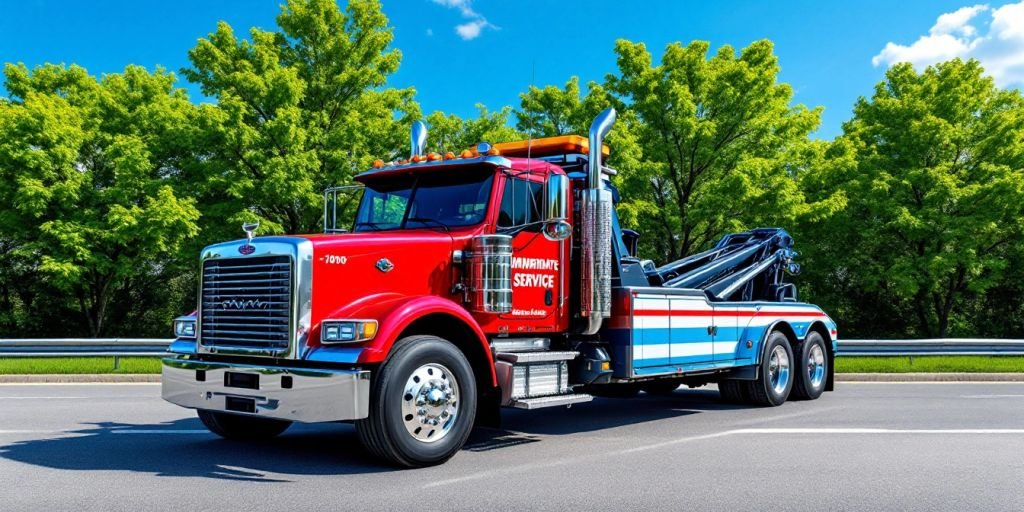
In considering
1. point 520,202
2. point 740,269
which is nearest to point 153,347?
point 520,202

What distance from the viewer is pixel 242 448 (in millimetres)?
7125

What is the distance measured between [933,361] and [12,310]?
1172 inches

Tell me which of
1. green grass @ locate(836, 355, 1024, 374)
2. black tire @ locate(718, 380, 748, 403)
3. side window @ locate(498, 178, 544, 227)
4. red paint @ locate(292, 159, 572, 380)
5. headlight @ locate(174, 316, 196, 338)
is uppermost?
side window @ locate(498, 178, 544, 227)

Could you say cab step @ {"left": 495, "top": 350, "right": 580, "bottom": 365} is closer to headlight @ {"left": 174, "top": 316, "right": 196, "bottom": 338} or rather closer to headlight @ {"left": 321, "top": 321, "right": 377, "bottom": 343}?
headlight @ {"left": 321, "top": 321, "right": 377, "bottom": 343}

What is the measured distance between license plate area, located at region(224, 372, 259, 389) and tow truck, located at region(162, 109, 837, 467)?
16mm

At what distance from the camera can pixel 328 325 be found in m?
6.04

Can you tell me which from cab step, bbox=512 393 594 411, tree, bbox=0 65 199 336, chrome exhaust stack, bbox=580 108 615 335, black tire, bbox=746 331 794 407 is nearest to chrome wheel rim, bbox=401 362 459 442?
cab step, bbox=512 393 594 411

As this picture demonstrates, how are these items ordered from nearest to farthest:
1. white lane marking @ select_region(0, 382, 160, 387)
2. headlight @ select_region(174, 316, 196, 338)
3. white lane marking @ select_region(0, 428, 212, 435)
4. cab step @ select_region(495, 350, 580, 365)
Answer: cab step @ select_region(495, 350, 580, 365), headlight @ select_region(174, 316, 196, 338), white lane marking @ select_region(0, 428, 212, 435), white lane marking @ select_region(0, 382, 160, 387)

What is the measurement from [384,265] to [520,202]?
1.68 m

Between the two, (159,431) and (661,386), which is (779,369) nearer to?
(661,386)

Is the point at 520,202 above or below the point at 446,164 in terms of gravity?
below

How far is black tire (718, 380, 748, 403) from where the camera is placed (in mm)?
10797

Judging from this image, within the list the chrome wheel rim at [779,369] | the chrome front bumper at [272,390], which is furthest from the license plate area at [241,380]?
the chrome wheel rim at [779,369]

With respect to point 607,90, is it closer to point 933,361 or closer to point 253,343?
point 933,361
